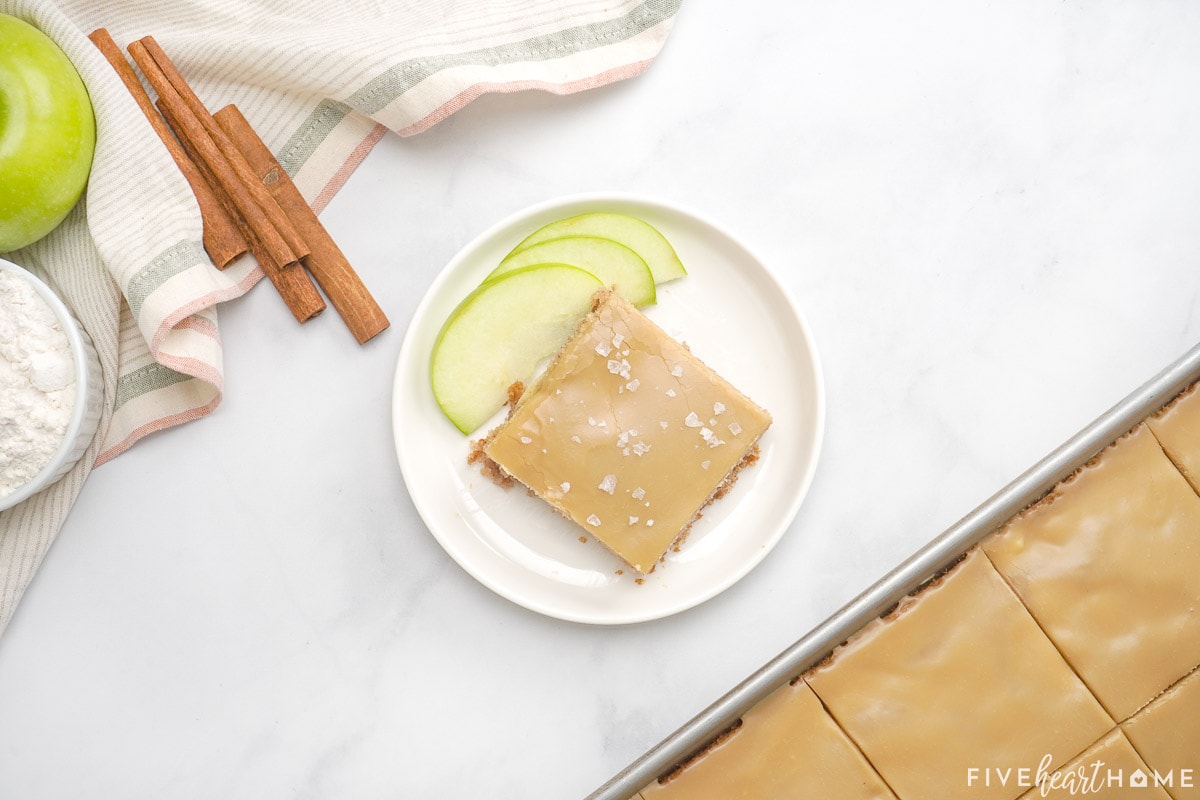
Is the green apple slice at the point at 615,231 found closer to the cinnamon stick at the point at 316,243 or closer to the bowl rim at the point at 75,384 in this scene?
the cinnamon stick at the point at 316,243

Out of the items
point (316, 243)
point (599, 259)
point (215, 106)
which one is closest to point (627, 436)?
point (599, 259)

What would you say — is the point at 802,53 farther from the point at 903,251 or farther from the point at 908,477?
the point at 908,477

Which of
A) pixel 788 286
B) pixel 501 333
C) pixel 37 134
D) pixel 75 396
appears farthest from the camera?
pixel 788 286

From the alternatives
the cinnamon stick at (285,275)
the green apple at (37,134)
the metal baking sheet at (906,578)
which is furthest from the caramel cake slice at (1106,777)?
the green apple at (37,134)

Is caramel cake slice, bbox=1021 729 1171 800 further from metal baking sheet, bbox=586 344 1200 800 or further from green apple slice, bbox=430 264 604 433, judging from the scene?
green apple slice, bbox=430 264 604 433

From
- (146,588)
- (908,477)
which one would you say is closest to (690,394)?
(908,477)

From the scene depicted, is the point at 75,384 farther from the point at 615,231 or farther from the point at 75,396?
the point at 615,231

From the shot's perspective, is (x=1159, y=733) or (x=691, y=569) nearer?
(x=1159, y=733)
